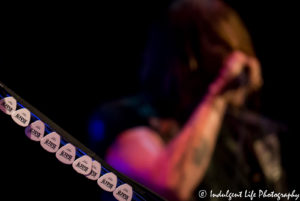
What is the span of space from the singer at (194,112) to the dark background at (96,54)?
0.72ft

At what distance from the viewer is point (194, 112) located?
3.79ft

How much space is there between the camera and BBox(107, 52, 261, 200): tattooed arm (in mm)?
986

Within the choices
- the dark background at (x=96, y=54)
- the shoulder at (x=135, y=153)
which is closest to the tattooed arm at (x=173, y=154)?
the shoulder at (x=135, y=153)

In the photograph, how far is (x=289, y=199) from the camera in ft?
3.76

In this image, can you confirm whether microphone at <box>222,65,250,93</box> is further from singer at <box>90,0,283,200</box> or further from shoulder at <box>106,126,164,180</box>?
shoulder at <box>106,126,164,180</box>

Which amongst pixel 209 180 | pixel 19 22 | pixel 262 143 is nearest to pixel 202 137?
pixel 209 180

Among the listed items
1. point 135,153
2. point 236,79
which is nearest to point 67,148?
point 135,153

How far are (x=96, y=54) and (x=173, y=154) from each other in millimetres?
638

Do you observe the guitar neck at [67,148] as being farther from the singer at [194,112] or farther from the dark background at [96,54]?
the dark background at [96,54]

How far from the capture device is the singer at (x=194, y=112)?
3.40 ft

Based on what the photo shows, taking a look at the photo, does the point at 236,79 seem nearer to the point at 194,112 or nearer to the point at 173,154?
the point at 194,112

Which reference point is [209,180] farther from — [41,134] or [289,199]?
[41,134]

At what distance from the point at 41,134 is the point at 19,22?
0.78m

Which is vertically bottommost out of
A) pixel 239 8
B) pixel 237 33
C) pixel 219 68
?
pixel 219 68
